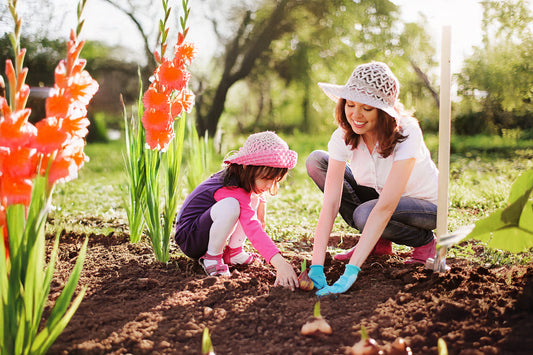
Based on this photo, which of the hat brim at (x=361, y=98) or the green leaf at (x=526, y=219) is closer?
the green leaf at (x=526, y=219)

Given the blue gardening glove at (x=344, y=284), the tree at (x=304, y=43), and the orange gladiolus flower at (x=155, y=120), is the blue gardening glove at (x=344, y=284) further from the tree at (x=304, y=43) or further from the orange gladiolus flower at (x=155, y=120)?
the tree at (x=304, y=43)

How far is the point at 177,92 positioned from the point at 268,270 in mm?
923

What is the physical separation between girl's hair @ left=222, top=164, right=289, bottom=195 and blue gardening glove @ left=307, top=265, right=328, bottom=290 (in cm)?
43

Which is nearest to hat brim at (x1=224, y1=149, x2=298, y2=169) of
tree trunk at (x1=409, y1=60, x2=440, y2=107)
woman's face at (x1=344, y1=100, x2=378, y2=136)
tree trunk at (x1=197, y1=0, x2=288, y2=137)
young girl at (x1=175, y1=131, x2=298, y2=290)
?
young girl at (x1=175, y1=131, x2=298, y2=290)

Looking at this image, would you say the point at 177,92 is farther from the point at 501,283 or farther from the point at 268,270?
the point at 501,283

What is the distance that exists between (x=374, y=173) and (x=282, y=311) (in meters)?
0.93

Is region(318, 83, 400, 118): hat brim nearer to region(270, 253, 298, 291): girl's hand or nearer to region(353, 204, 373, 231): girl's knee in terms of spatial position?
region(353, 204, 373, 231): girl's knee

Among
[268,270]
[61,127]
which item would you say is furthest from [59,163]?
[268,270]

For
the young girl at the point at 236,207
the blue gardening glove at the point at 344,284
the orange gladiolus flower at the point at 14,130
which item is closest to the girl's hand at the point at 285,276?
the young girl at the point at 236,207

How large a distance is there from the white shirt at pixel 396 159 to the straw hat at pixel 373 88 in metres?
0.14

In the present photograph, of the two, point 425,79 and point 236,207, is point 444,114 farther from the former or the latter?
point 425,79

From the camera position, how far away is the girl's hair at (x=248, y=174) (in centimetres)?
221

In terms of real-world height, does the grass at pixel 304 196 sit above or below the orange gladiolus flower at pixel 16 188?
below

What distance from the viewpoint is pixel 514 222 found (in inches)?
64.7
